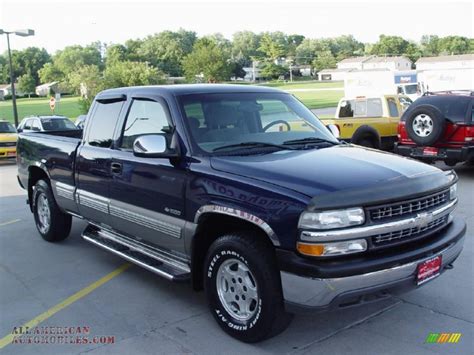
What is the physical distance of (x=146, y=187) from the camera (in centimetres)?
463

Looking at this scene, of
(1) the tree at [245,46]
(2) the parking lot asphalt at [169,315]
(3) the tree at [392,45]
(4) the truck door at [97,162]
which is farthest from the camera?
(1) the tree at [245,46]

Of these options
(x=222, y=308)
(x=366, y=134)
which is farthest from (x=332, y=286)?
(x=366, y=134)

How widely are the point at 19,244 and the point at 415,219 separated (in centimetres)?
526

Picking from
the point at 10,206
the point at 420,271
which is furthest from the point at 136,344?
the point at 10,206

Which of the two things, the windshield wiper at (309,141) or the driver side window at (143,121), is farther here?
the driver side window at (143,121)

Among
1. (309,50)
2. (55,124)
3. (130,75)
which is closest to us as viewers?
(55,124)

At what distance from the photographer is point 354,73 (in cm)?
4228

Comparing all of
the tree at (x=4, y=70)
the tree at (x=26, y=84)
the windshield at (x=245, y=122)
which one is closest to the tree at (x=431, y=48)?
the tree at (x=26, y=84)

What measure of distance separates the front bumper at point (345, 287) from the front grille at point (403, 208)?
29 centimetres

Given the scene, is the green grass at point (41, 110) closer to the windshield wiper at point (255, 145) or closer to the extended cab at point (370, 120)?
the extended cab at point (370, 120)

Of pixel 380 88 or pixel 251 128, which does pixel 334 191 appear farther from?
pixel 380 88

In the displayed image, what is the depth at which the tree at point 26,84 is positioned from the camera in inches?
5433

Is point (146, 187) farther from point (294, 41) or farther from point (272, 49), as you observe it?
point (294, 41)

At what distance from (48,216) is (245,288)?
3922mm
